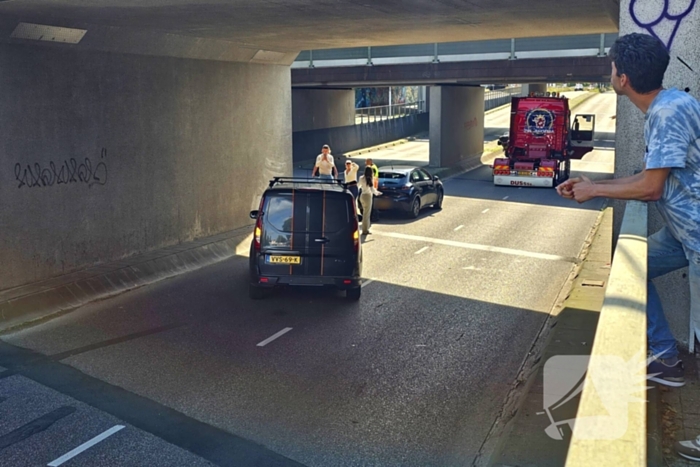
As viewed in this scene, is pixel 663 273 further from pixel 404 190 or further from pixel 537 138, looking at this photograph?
pixel 537 138

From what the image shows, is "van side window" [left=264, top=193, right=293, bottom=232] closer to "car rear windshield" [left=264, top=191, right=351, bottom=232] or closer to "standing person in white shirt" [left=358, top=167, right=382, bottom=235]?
"car rear windshield" [left=264, top=191, right=351, bottom=232]

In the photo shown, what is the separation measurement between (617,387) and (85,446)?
5.84m

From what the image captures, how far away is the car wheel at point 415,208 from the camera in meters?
23.2

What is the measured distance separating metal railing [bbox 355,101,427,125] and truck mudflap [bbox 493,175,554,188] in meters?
24.8

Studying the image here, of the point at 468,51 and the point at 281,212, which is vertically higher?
the point at 468,51

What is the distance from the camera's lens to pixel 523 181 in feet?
106

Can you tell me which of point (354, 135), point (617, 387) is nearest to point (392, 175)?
point (617, 387)

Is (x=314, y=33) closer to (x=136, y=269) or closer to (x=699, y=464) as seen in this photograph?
(x=136, y=269)

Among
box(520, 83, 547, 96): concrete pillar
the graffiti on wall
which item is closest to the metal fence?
box(520, 83, 547, 96): concrete pillar

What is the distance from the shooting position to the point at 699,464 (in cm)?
403

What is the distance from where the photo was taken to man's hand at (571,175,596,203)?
3789 mm

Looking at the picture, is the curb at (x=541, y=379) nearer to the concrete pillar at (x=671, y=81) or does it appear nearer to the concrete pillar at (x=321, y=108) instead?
the concrete pillar at (x=671, y=81)

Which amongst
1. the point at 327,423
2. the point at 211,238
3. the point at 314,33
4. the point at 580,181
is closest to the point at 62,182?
the point at 211,238

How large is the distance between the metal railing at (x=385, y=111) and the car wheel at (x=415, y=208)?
33466mm
